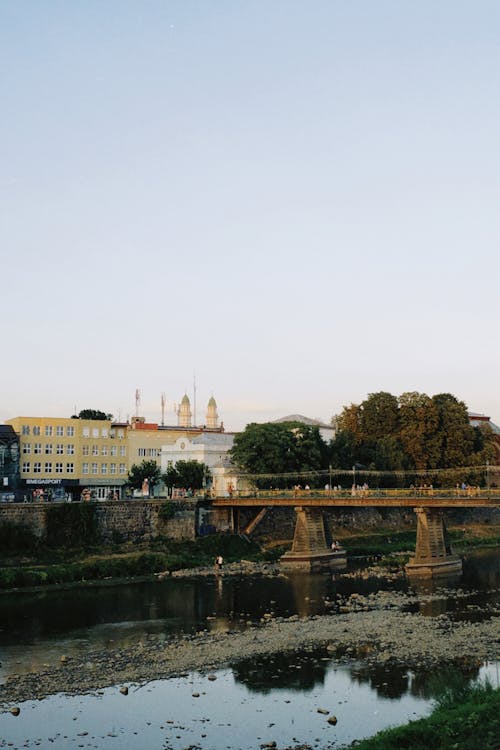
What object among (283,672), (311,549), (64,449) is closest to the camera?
(283,672)

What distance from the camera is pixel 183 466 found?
95.0m

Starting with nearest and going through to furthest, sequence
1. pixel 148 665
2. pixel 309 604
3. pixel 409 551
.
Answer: pixel 148 665, pixel 309 604, pixel 409 551

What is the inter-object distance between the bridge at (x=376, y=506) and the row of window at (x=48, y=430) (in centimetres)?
2642

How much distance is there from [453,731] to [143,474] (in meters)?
77.6

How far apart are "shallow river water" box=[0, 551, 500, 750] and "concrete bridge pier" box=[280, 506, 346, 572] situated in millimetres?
19360

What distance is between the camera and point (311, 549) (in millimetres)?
76250

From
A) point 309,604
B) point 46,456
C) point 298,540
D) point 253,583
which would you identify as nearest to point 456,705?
point 309,604

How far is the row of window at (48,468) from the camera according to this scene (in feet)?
327

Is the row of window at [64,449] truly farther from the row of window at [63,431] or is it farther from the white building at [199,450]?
the white building at [199,450]

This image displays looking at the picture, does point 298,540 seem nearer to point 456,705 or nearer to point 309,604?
point 309,604

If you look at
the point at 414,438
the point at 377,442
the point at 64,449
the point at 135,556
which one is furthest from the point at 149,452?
the point at 135,556

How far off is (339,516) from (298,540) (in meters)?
20.7

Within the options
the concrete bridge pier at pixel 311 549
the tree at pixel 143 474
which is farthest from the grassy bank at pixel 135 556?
the tree at pixel 143 474

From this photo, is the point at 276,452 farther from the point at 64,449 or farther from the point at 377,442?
the point at 64,449
